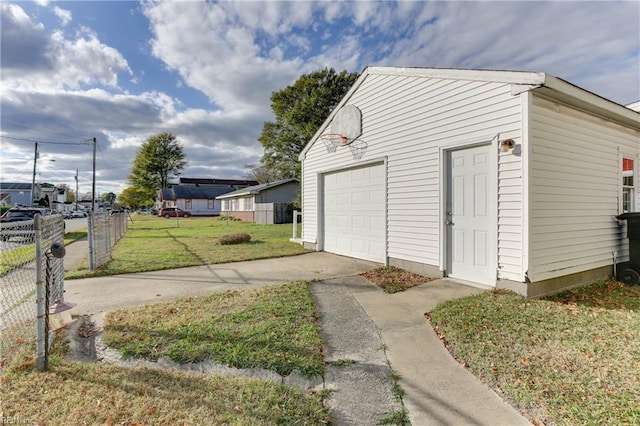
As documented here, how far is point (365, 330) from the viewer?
3.75m

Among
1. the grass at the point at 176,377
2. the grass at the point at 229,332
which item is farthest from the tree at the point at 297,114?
the grass at the point at 176,377

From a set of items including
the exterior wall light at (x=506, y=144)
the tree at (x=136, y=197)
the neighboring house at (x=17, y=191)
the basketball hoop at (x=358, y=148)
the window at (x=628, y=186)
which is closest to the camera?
the exterior wall light at (x=506, y=144)

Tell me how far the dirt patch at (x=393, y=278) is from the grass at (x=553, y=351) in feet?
3.74

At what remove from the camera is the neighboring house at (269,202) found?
81.3 feet

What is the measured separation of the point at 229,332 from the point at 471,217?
438 centimetres

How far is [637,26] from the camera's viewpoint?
21.6 ft

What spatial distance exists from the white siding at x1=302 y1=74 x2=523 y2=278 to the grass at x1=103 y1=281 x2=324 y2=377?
9.62 ft

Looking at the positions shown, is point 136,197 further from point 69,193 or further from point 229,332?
point 229,332

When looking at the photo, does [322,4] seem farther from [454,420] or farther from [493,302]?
[454,420]

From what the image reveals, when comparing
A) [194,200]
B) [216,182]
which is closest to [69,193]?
[216,182]

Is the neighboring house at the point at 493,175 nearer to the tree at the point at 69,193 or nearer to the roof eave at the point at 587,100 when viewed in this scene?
the roof eave at the point at 587,100

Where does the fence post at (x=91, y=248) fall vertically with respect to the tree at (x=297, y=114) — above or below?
below

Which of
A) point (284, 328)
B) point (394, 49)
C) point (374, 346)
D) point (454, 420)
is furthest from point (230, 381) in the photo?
point (394, 49)

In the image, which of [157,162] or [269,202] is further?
[157,162]
